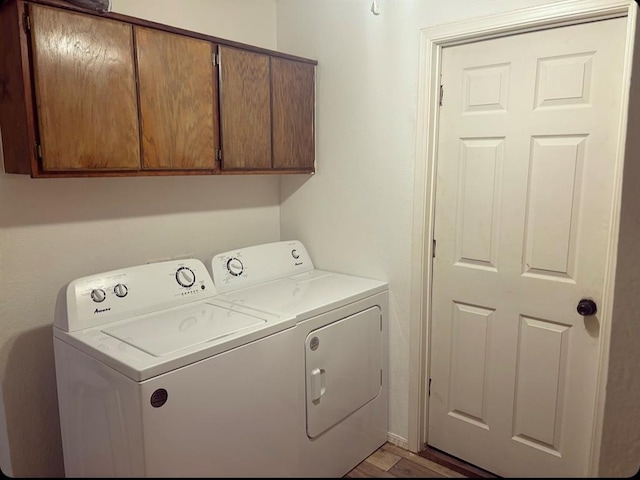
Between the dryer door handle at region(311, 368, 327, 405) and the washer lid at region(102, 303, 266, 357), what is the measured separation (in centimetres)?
36

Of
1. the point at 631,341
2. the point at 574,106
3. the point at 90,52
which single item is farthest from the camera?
the point at 574,106

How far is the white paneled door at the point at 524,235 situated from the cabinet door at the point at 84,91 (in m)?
1.34

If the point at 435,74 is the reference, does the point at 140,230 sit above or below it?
below

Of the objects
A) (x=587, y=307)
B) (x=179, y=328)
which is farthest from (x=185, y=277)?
(x=587, y=307)

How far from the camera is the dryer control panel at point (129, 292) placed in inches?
68.6

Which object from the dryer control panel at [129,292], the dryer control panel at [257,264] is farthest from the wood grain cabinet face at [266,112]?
the dryer control panel at [129,292]

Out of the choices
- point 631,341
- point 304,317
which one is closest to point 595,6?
point 631,341

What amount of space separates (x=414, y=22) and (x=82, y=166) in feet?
4.97

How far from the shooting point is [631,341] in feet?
4.75

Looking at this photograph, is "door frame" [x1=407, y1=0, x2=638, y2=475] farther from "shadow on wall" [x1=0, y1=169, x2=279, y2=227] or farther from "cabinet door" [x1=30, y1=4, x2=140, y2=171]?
"cabinet door" [x1=30, y1=4, x2=140, y2=171]

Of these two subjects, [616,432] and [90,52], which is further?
[90,52]

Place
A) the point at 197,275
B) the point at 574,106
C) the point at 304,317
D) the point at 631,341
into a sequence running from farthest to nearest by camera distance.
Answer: the point at 197,275 → the point at 304,317 → the point at 574,106 → the point at 631,341

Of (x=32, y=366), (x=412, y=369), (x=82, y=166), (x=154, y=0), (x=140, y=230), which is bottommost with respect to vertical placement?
(x=412, y=369)

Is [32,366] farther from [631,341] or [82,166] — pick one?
[631,341]
